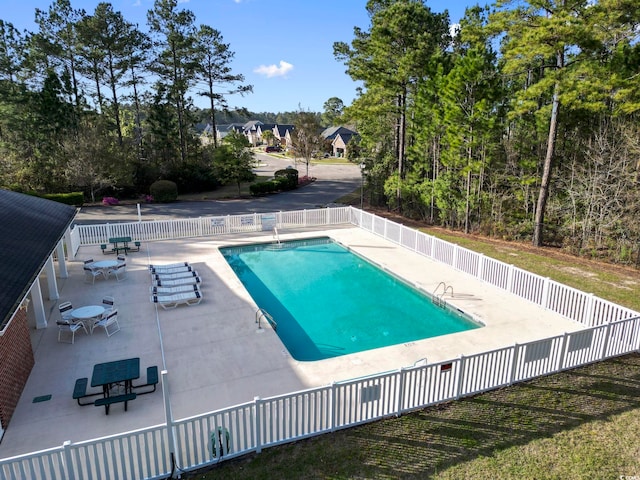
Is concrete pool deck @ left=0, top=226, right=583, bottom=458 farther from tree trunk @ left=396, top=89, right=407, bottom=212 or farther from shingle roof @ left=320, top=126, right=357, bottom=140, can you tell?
shingle roof @ left=320, top=126, right=357, bottom=140

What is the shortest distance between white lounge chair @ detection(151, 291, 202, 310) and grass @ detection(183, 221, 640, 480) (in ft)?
20.3

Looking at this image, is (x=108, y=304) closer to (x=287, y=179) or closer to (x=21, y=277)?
(x=21, y=277)

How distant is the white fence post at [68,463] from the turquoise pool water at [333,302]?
5.21 meters

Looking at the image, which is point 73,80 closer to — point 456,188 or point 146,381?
point 456,188

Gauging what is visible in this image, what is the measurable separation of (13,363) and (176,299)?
433cm

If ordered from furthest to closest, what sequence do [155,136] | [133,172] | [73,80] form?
[155,136] < [73,80] < [133,172]

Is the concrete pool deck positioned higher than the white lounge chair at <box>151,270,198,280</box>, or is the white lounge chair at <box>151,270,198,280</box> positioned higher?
the white lounge chair at <box>151,270,198,280</box>

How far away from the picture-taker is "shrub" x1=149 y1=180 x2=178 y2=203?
29.3 metres

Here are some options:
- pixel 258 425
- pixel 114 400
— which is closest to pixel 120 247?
pixel 114 400

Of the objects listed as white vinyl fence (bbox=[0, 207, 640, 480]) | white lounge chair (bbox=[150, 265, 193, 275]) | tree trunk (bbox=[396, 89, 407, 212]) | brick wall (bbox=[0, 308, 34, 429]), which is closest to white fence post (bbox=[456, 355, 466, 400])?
white vinyl fence (bbox=[0, 207, 640, 480])

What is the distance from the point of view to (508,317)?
10.8 m

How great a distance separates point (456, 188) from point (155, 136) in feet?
82.6

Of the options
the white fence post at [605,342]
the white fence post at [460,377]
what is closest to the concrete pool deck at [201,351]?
the white fence post at [605,342]

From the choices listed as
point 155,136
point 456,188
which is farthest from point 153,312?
point 155,136
